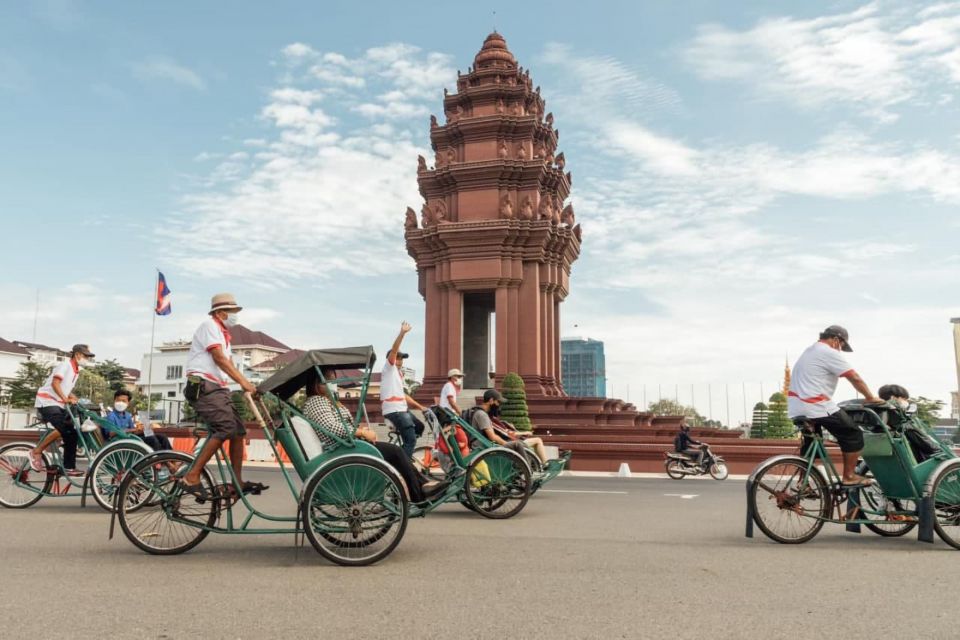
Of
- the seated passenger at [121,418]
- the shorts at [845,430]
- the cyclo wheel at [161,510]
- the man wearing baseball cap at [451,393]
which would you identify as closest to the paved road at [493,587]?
the cyclo wheel at [161,510]

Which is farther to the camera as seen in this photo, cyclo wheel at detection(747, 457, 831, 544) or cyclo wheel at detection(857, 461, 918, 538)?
cyclo wheel at detection(857, 461, 918, 538)

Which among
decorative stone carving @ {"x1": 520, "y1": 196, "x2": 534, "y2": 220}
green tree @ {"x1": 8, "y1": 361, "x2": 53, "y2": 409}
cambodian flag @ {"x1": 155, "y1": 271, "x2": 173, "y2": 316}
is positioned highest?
decorative stone carving @ {"x1": 520, "y1": 196, "x2": 534, "y2": 220}

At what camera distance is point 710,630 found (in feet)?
12.8

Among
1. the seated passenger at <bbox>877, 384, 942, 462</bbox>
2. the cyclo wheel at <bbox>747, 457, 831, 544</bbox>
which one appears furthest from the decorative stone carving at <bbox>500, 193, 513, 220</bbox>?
the cyclo wheel at <bbox>747, 457, 831, 544</bbox>

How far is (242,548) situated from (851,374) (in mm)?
5632

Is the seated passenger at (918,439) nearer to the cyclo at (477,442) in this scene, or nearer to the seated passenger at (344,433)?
the cyclo at (477,442)

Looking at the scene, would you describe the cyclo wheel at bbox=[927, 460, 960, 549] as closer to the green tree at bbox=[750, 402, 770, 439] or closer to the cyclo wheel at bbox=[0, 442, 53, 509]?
the cyclo wheel at bbox=[0, 442, 53, 509]

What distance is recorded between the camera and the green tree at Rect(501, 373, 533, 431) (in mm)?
22386

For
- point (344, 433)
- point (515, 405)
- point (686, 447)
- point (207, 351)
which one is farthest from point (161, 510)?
point (515, 405)

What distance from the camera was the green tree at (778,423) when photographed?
36.3 m

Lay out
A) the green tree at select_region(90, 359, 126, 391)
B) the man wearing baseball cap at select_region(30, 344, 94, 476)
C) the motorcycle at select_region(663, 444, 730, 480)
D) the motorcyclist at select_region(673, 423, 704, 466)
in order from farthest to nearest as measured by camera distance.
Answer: the green tree at select_region(90, 359, 126, 391), the motorcyclist at select_region(673, 423, 704, 466), the motorcycle at select_region(663, 444, 730, 480), the man wearing baseball cap at select_region(30, 344, 94, 476)

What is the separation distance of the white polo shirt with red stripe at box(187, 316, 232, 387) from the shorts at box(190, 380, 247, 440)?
80 millimetres

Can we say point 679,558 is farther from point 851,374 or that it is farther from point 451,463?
point 451,463

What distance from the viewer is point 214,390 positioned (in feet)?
20.1
